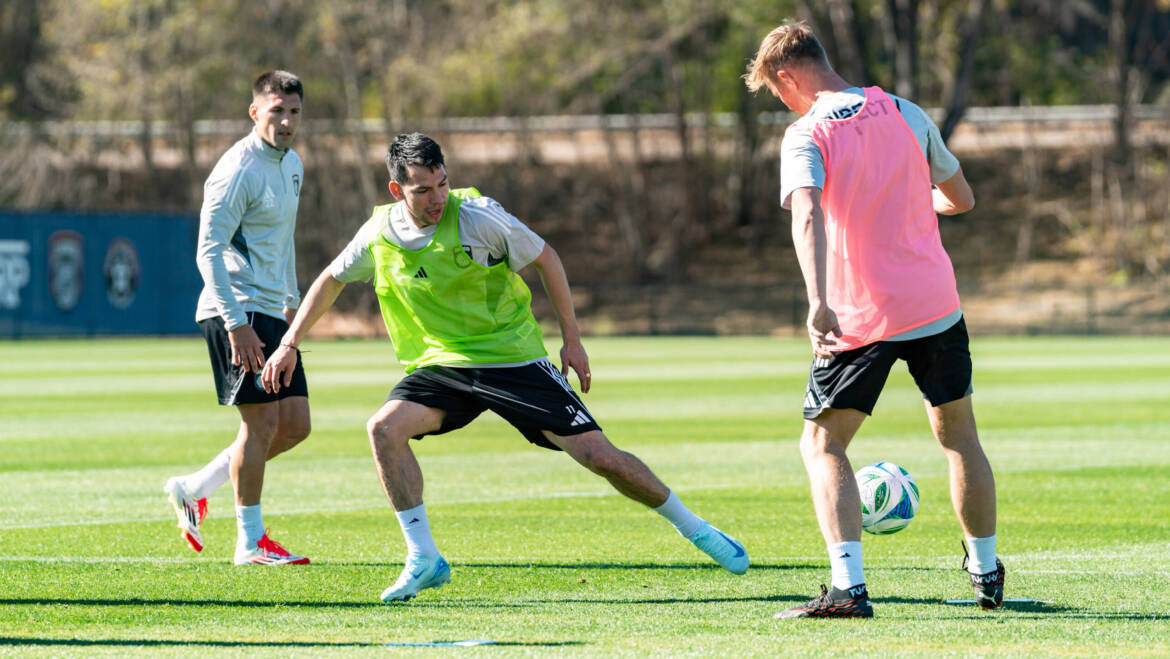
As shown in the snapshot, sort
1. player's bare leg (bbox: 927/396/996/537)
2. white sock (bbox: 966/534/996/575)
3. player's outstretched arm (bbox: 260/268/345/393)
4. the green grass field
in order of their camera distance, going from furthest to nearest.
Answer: player's outstretched arm (bbox: 260/268/345/393) → white sock (bbox: 966/534/996/575) → player's bare leg (bbox: 927/396/996/537) → the green grass field

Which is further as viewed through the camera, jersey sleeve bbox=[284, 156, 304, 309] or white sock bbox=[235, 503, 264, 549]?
jersey sleeve bbox=[284, 156, 304, 309]

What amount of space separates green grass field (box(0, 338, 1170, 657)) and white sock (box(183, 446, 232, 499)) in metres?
0.31

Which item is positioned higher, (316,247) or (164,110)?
(164,110)

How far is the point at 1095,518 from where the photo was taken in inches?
355

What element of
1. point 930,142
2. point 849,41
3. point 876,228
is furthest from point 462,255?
point 849,41

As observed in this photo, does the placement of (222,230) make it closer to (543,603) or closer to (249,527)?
(249,527)

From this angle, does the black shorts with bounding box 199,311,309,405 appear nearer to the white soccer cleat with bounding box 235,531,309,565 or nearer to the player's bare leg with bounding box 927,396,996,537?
the white soccer cleat with bounding box 235,531,309,565

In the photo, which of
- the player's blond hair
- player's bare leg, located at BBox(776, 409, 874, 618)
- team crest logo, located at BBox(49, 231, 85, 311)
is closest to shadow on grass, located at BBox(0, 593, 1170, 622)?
player's bare leg, located at BBox(776, 409, 874, 618)

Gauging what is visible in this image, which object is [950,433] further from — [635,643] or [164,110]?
[164,110]

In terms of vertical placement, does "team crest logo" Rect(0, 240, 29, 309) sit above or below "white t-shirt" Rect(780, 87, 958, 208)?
below

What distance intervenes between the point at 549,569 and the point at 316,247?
40.9 meters

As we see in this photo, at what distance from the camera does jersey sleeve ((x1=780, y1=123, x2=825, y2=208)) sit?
5.92 meters

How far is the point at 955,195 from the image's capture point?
21.4 ft

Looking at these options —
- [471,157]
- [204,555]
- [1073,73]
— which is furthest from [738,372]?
[1073,73]
